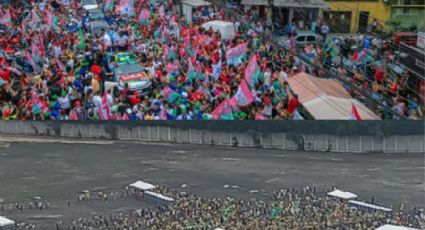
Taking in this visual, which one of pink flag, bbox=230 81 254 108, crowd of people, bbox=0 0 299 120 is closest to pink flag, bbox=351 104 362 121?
crowd of people, bbox=0 0 299 120

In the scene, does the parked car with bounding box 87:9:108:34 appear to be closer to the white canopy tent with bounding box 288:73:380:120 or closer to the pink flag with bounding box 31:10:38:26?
the pink flag with bounding box 31:10:38:26

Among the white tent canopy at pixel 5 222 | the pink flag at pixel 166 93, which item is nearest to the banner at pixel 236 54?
the pink flag at pixel 166 93

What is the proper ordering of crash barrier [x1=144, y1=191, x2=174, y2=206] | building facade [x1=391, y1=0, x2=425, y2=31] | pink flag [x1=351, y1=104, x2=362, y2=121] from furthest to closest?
building facade [x1=391, y1=0, x2=425, y2=31]
pink flag [x1=351, y1=104, x2=362, y2=121]
crash barrier [x1=144, y1=191, x2=174, y2=206]

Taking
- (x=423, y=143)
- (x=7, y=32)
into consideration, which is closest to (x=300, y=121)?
(x=423, y=143)

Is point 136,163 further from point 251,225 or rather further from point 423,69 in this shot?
point 423,69

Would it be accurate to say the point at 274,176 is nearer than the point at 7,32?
Yes

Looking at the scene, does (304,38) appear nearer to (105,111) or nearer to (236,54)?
(236,54)
